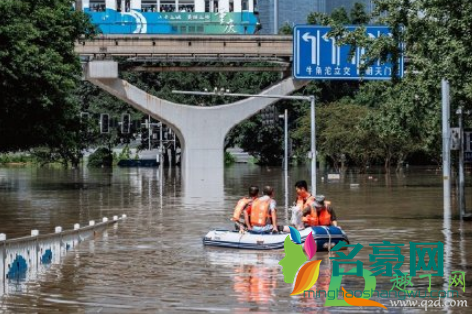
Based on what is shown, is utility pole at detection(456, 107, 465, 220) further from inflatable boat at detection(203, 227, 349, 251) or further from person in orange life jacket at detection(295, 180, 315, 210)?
inflatable boat at detection(203, 227, 349, 251)

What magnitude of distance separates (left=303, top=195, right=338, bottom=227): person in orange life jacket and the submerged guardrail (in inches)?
202

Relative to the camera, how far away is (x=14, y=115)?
53656mm

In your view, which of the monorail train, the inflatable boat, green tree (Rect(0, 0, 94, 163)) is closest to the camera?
the inflatable boat

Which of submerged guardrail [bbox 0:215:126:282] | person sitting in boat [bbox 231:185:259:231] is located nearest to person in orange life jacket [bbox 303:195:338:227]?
person sitting in boat [bbox 231:185:259:231]

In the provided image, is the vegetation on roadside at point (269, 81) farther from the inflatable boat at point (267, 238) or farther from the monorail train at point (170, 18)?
the monorail train at point (170, 18)

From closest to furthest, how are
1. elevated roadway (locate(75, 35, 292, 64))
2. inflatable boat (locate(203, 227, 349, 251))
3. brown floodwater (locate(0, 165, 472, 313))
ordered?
brown floodwater (locate(0, 165, 472, 313)) → inflatable boat (locate(203, 227, 349, 251)) → elevated roadway (locate(75, 35, 292, 64))

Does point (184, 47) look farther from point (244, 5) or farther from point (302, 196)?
point (302, 196)

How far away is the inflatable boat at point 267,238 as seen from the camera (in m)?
24.0

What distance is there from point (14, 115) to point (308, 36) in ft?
67.7

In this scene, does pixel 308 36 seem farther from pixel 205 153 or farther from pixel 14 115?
pixel 205 153

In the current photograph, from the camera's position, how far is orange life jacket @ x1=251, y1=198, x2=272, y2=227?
25.0 m
